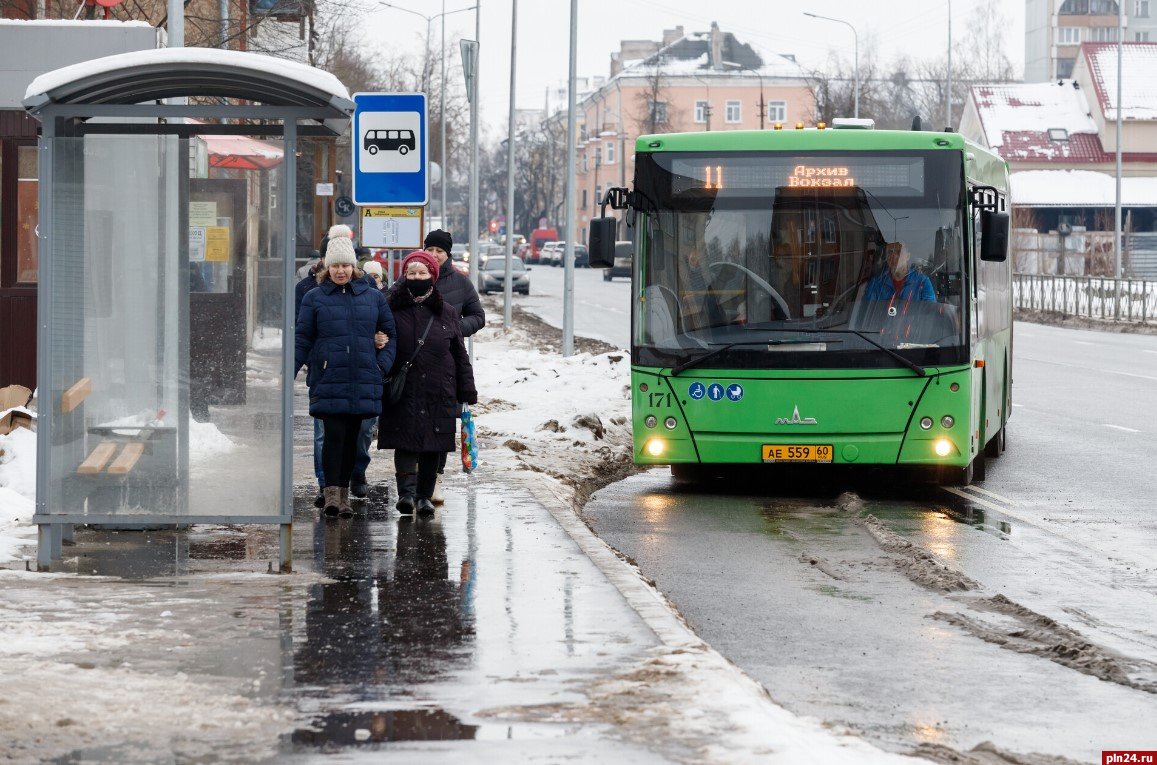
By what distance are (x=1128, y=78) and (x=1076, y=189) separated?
7641mm

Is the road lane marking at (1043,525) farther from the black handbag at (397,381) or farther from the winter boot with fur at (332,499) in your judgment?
the winter boot with fur at (332,499)

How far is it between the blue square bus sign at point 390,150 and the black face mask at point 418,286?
2512 mm

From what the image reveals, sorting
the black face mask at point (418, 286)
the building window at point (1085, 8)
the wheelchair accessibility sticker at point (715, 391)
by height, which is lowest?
the wheelchair accessibility sticker at point (715, 391)

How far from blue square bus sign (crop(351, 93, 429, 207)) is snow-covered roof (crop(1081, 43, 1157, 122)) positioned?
2713 inches

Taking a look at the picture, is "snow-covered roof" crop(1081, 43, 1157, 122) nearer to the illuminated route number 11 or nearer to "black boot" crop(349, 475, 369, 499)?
the illuminated route number 11

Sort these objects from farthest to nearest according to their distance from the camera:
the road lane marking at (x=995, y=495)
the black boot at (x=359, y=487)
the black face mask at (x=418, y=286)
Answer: the road lane marking at (x=995, y=495)
the black boot at (x=359, y=487)
the black face mask at (x=418, y=286)

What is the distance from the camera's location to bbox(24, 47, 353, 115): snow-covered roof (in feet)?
28.6

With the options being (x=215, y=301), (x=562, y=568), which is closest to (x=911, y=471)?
(x=562, y=568)

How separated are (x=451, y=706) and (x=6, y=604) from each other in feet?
9.03

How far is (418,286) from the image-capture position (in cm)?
1149

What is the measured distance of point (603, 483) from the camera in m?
14.9

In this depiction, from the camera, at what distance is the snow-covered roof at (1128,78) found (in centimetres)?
7881

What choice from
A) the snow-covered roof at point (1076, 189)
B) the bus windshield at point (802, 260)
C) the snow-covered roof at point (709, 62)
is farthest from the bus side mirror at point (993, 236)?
the snow-covered roof at point (709, 62)

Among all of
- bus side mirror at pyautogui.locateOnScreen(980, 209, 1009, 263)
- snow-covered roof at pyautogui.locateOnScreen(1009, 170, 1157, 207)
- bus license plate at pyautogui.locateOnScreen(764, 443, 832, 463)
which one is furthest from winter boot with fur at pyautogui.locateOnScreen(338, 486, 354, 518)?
snow-covered roof at pyautogui.locateOnScreen(1009, 170, 1157, 207)
